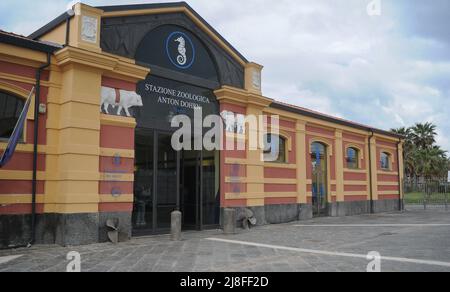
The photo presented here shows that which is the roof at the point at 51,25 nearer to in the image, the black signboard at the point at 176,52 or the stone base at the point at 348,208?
the black signboard at the point at 176,52

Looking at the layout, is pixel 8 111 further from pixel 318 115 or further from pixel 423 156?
pixel 423 156

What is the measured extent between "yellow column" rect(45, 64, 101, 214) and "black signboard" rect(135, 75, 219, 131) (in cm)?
156

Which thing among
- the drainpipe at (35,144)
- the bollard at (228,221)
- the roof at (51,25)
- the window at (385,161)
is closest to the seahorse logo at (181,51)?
the roof at (51,25)

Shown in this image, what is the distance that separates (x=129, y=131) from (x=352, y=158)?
1326 centimetres

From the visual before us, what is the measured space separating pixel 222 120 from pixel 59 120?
541 centimetres

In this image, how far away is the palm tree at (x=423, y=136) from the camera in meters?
51.2

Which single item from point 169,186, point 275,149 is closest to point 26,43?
point 169,186

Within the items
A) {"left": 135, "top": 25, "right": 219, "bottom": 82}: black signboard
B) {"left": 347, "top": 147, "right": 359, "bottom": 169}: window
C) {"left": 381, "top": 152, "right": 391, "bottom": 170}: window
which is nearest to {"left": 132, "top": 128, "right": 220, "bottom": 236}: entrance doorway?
{"left": 135, "top": 25, "right": 219, "bottom": 82}: black signboard

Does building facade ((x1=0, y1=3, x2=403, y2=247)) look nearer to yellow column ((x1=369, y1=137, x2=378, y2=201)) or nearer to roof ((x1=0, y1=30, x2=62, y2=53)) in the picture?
roof ((x1=0, y1=30, x2=62, y2=53))

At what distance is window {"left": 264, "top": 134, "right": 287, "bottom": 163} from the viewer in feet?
51.2

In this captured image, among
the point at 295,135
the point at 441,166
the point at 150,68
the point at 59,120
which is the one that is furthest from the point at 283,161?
the point at 441,166
